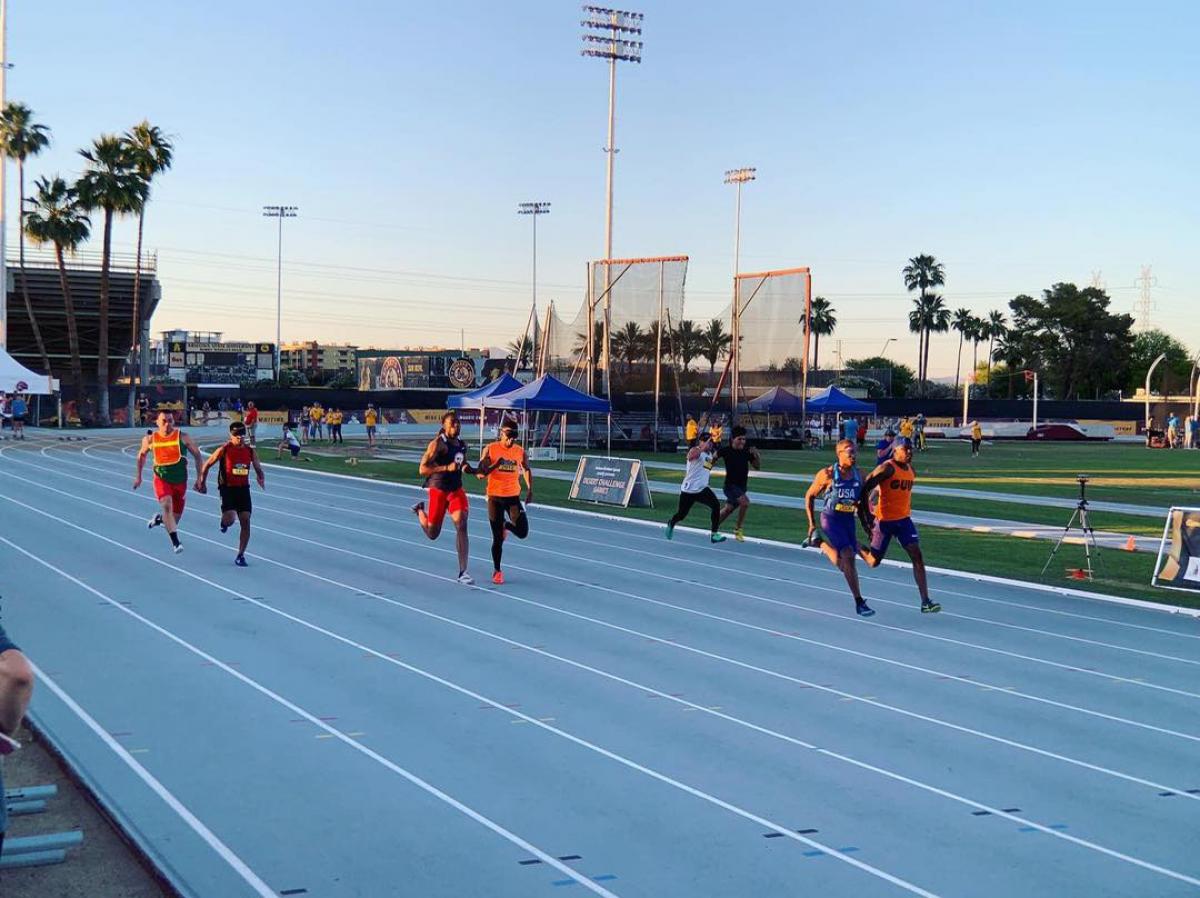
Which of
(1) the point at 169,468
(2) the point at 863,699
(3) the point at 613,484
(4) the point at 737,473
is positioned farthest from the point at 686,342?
(2) the point at 863,699

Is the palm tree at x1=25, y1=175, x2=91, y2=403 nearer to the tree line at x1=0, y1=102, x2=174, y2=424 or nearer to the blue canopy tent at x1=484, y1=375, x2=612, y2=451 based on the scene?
the tree line at x1=0, y1=102, x2=174, y2=424

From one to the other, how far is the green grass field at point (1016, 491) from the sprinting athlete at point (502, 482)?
20.4 ft

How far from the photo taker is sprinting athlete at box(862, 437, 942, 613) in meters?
12.5

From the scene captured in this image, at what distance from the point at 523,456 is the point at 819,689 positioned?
579cm

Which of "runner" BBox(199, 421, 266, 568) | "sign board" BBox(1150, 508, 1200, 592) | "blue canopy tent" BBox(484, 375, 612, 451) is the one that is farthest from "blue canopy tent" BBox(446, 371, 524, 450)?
"sign board" BBox(1150, 508, 1200, 592)

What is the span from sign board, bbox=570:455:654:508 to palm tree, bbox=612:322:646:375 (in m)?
17.4

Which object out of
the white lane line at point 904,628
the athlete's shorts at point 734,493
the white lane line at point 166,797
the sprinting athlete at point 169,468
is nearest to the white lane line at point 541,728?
the white lane line at point 166,797

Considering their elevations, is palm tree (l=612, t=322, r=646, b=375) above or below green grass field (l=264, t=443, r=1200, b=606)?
above

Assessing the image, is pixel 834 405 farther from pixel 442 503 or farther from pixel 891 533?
pixel 891 533

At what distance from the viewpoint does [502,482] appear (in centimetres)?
1404

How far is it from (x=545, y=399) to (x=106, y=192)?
34933 millimetres

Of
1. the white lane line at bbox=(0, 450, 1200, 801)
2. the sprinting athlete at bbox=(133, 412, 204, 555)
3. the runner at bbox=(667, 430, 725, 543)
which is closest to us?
the white lane line at bbox=(0, 450, 1200, 801)

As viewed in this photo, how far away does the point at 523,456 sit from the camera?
46.3ft

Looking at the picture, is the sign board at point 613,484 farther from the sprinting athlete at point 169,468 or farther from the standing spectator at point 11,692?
the standing spectator at point 11,692
